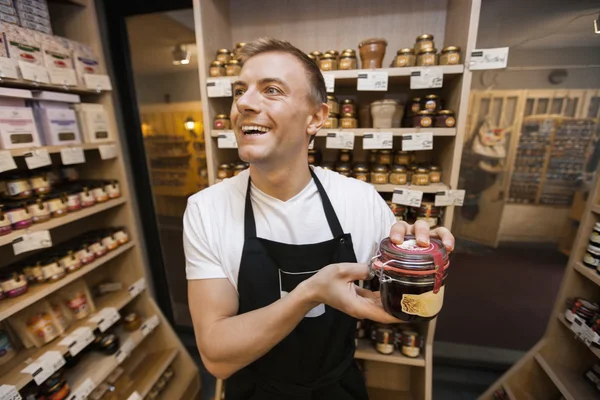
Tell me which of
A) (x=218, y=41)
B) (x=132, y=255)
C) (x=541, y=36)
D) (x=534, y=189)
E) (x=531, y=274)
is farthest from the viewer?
(x=531, y=274)

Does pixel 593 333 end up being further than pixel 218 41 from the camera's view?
No

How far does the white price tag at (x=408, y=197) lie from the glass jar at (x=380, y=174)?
10 centimetres

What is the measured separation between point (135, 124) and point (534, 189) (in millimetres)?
3199

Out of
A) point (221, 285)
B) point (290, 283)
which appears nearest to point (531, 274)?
point (290, 283)

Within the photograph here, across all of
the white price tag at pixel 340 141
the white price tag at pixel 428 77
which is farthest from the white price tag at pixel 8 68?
the white price tag at pixel 428 77

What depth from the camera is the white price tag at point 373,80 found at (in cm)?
134

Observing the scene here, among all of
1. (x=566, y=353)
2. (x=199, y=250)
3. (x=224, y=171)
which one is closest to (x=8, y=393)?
(x=199, y=250)

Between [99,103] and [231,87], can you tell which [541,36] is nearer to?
[231,87]

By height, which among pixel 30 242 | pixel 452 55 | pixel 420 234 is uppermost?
pixel 452 55

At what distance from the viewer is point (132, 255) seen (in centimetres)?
190

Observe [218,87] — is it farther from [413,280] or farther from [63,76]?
[413,280]

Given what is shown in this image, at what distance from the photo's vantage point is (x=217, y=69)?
1.48 meters

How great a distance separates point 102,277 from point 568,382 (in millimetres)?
2870

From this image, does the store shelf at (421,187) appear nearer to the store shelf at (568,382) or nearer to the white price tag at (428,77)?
the white price tag at (428,77)
